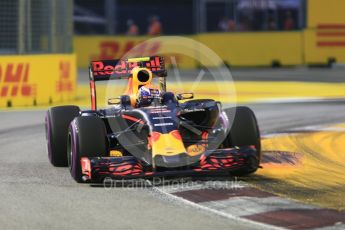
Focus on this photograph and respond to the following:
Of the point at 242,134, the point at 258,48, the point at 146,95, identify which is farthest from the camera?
the point at 258,48

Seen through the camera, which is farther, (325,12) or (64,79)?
(325,12)

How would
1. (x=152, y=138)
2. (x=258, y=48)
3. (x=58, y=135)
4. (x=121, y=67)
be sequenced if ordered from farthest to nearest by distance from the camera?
(x=258, y=48)
(x=121, y=67)
(x=58, y=135)
(x=152, y=138)

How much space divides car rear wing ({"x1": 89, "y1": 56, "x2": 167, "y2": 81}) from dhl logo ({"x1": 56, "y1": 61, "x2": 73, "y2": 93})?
28.7 feet

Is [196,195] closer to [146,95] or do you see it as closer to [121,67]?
[146,95]

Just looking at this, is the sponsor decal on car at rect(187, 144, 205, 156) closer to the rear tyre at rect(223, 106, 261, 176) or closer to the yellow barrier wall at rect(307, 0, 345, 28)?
the rear tyre at rect(223, 106, 261, 176)

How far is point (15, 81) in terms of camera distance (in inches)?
707

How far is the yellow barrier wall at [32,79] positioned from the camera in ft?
58.4

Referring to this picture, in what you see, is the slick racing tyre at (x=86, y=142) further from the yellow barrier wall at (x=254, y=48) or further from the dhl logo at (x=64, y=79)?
the yellow barrier wall at (x=254, y=48)

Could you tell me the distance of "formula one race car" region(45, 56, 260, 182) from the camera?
8.23 meters

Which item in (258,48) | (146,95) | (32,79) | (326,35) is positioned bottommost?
(32,79)

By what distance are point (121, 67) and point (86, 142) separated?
206 centimetres

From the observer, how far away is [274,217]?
6.68m

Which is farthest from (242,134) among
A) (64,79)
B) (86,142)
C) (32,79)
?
(64,79)

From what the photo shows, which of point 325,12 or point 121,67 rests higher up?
point 325,12
